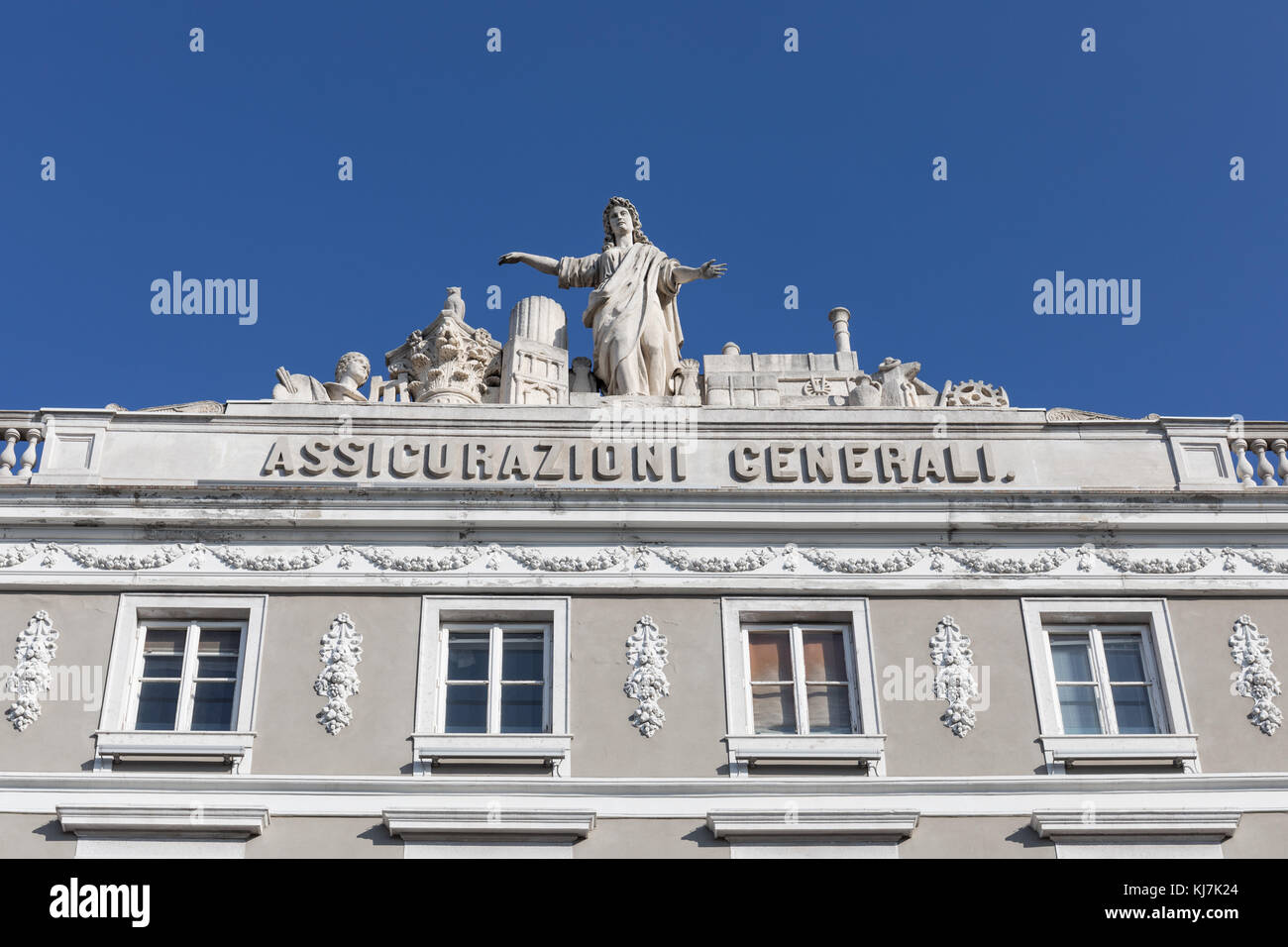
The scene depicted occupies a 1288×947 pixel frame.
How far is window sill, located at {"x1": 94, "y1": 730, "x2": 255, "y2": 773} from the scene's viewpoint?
17734mm

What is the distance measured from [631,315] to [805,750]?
7382 millimetres

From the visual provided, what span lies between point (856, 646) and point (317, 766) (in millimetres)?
5922

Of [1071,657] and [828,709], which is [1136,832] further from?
[828,709]

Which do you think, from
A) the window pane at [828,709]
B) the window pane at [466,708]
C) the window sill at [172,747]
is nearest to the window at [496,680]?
the window pane at [466,708]

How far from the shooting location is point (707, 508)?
19.9 meters

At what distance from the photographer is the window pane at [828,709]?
18531 millimetres

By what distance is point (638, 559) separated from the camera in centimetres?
1962

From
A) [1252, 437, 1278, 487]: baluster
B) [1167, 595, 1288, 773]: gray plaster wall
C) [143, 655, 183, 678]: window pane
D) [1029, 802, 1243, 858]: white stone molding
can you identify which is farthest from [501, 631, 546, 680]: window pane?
[1252, 437, 1278, 487]: baluster

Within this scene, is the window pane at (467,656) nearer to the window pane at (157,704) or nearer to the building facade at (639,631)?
the building facade at (639,631)

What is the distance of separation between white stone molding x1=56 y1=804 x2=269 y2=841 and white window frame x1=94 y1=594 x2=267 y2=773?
0.64 m

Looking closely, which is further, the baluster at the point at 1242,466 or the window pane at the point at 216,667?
the baluster at the point at 1242,466

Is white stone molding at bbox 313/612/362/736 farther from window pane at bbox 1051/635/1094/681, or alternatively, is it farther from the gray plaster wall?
the gray plaster wall

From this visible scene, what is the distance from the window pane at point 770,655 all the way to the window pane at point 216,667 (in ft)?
18.5
